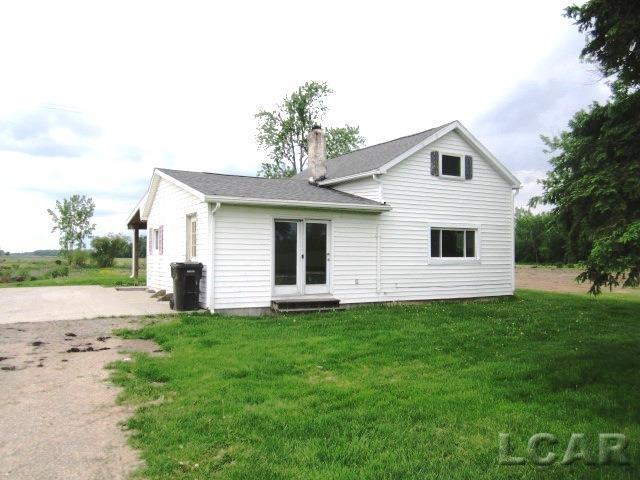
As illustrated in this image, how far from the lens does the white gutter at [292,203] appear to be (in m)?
11.2

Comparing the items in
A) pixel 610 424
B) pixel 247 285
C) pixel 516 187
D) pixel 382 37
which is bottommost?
pixel 610 424

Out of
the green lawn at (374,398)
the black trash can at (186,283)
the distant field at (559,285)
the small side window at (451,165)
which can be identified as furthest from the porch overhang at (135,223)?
the distant field at (559,285)

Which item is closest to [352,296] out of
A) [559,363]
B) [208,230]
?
[208,230]

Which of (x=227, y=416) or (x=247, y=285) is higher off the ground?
(x=247, y=285)

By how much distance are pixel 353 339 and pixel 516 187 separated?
425 inches

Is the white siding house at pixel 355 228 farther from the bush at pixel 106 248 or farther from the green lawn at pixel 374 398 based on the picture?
the bush at pixel 106 248

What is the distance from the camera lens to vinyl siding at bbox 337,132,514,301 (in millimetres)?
14031

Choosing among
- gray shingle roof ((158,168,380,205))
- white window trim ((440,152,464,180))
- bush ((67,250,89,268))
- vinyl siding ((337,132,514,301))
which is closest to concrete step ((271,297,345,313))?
vinyl siding ((337,132,514,301))

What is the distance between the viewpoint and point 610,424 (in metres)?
4.41

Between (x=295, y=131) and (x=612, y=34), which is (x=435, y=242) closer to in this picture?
(x=612, y=34)

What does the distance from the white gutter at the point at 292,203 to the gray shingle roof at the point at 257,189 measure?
0.12 m

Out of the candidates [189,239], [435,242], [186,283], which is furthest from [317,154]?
[186,283]

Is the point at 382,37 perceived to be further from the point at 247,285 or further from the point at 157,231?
the point at 157,231

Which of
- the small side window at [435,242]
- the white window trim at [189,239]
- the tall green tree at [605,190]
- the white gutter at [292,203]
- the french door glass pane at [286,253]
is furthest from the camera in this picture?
the small side window at [435,242]
